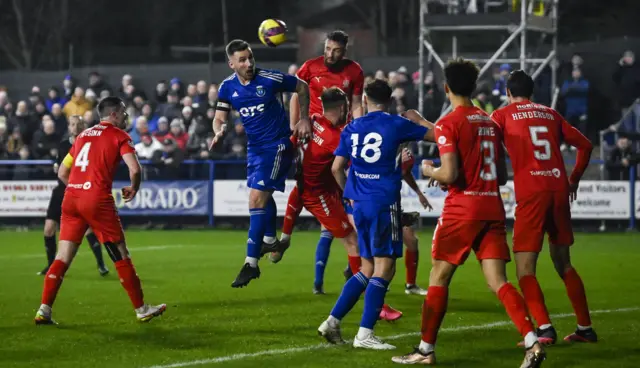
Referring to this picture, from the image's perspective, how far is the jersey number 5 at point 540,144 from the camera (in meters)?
9.04

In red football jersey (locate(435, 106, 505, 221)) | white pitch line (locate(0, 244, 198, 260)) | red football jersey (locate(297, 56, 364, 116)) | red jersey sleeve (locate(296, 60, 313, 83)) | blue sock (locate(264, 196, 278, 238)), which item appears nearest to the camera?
red football jersey (locate(435, 106, 505, 221))

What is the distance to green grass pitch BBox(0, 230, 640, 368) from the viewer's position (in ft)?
28.4

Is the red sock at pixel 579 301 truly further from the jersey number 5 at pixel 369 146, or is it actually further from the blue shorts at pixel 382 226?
the jersey number 5 at pixel 369 146

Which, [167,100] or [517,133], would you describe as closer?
[517,133]

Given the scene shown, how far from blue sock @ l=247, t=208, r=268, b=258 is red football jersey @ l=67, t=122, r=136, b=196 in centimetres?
153

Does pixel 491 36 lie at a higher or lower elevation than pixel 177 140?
higher

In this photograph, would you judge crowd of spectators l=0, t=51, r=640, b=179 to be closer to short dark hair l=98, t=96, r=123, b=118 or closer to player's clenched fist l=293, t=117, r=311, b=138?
player's clenched fist l=293, t=117, r=311, b=138

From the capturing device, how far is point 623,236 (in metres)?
21.8

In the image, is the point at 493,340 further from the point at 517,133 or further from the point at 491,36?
the point at 491,36

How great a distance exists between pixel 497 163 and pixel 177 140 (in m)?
17.3

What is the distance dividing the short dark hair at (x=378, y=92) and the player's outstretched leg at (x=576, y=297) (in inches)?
72.5

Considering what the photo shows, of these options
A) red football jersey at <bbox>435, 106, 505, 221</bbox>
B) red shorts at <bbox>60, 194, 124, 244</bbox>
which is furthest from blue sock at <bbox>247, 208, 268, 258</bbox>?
red football jersey at <bbox>435, 106, 505, 221</bbox>

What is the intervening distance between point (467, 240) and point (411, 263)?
464 centimetres

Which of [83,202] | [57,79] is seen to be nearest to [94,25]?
[57,79]
